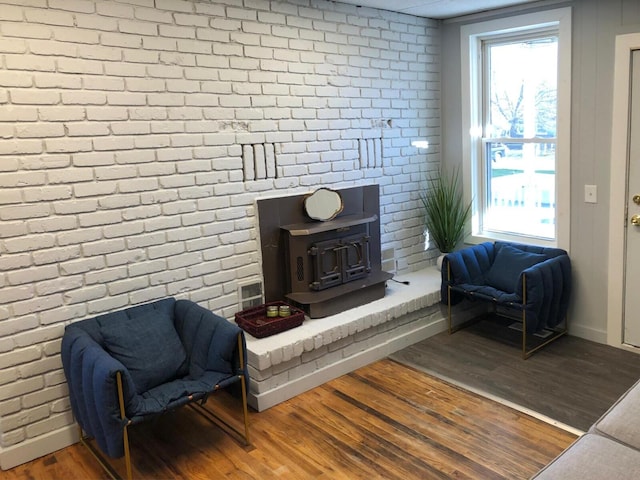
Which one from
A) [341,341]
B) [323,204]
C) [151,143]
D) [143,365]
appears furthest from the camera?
[323,204]

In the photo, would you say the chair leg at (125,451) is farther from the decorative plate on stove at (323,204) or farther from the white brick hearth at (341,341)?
the decorative plate on stove at (323,204)

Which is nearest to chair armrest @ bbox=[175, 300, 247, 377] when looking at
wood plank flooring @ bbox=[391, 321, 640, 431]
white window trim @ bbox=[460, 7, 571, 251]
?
wood plank flooring @ bbox=[391, 321, 640, 431]

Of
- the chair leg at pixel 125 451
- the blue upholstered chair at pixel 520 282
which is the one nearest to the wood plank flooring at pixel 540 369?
the blue upholstered chair at pixel 520 282

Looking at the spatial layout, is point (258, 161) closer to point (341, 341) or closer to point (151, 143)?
point (151, 143)

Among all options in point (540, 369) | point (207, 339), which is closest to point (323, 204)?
point (207, 339)

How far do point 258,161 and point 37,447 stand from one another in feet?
6.44

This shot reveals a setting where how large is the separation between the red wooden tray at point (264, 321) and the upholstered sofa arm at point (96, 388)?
93 cm

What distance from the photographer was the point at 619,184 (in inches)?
142

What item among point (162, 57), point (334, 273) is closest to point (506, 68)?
point (334, 273)

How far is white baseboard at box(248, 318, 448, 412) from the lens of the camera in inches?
127

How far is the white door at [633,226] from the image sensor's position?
11.4 feet

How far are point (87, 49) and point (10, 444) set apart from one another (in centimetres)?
197

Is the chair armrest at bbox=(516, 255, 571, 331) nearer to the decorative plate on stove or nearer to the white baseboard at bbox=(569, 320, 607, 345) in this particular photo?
the white baseboard at bbox=(569, 320, 607, 345)

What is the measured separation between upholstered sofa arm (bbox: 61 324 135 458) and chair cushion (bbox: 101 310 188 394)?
0.49 feet
